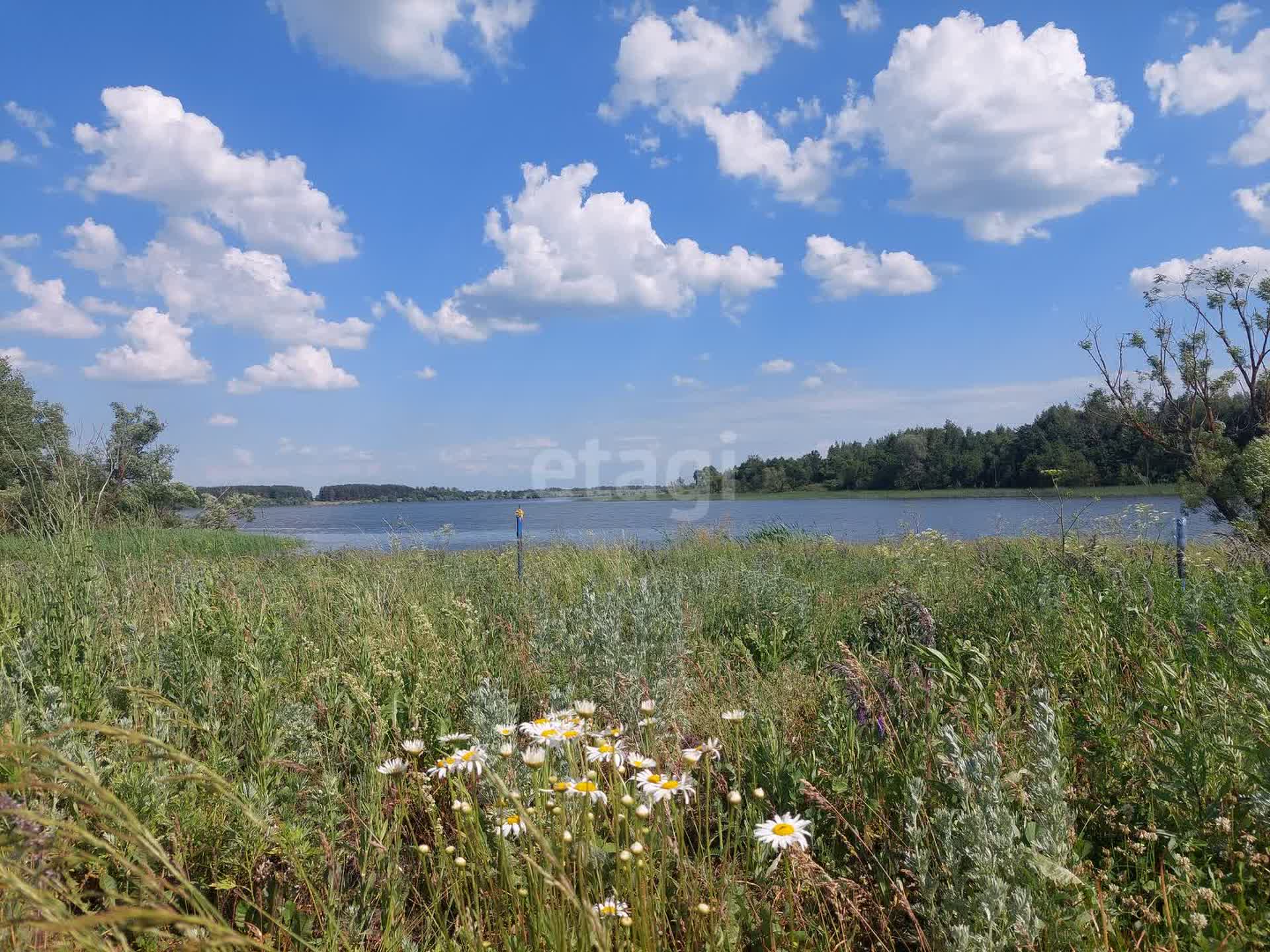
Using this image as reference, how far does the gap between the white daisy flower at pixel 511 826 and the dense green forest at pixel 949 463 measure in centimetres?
2808

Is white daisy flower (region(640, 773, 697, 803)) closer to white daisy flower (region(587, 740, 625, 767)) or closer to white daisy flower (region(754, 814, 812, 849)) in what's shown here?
white daisy flower (region(587, 740, 625, 767))

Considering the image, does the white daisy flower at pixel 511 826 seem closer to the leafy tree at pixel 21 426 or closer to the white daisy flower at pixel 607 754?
the white daisy flower at pixel 607 754

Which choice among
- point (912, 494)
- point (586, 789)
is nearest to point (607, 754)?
point (586, 789)

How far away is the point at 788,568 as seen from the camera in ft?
31.0

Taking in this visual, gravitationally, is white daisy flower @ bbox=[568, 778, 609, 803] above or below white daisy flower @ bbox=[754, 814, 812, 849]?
above

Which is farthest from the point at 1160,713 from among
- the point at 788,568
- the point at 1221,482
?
the point at 1221,482

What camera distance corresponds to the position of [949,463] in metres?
60.8

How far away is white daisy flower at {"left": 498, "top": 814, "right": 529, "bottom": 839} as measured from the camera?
179cm

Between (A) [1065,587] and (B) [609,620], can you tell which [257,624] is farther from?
(A) [1065,587]

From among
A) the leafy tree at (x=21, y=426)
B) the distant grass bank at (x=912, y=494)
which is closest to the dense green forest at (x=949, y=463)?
the distant grass bank at (x=912, y=494)

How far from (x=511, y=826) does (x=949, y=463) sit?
Answer: 64.8 meters

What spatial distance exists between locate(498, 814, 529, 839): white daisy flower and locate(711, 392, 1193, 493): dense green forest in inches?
1106

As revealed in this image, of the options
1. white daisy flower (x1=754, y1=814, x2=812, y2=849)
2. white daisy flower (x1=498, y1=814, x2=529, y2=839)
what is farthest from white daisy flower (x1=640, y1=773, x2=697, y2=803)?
white daisy flower (x1=498, y1=814, x2=529, y2=839)

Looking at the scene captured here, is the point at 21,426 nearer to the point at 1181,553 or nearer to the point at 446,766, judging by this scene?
the point at 446,766
